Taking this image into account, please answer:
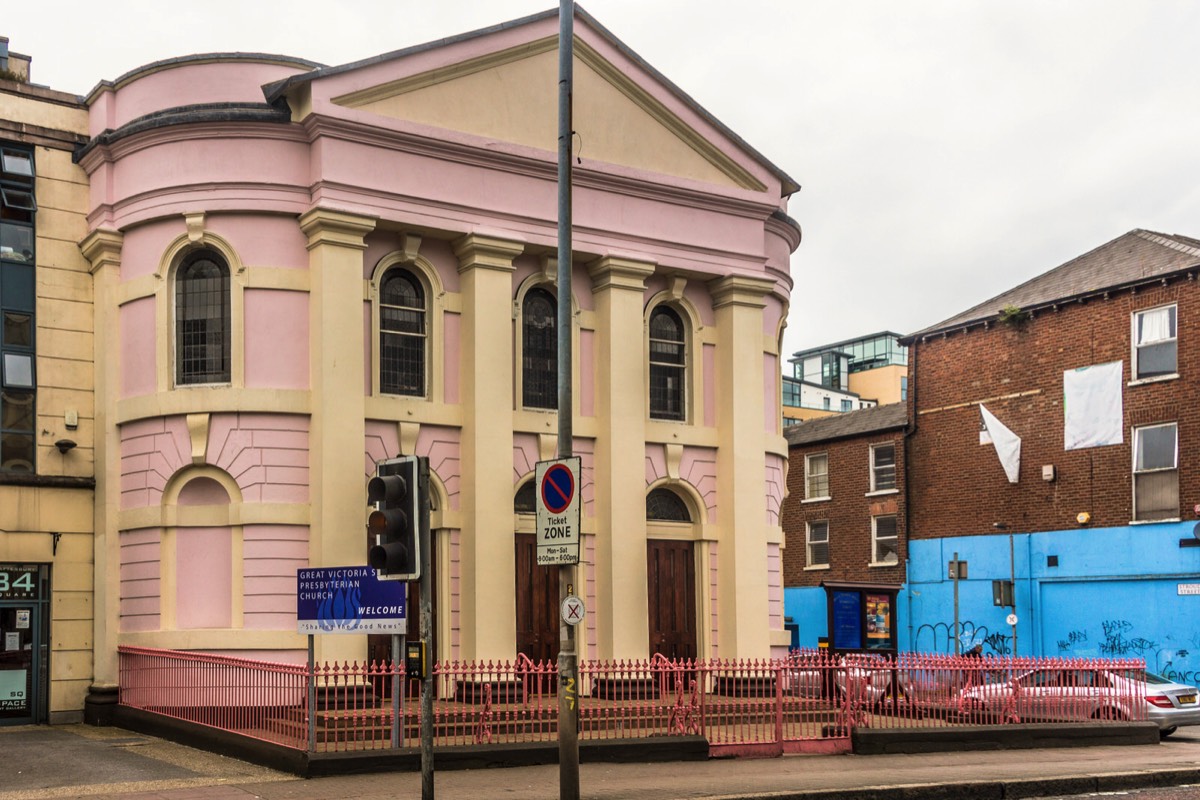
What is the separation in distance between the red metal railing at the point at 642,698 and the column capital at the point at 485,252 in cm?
613

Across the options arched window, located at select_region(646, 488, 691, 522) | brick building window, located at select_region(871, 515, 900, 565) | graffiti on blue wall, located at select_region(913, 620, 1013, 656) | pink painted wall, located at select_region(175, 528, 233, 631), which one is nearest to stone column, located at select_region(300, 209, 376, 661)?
pink painted wall, located at select_region(175, 528, 233, 631)

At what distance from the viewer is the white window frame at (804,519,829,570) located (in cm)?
3969

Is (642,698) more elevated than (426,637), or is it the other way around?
(426,637)

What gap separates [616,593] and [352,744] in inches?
277

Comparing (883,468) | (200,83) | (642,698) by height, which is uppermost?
(200,83)

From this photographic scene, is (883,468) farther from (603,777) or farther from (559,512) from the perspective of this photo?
(559,512)

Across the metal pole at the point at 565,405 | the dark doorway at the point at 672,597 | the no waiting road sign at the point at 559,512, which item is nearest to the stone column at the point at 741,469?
the dark doorway at the point at 672,597

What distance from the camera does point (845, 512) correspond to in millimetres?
→ 39156

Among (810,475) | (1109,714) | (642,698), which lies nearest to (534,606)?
(642,698)

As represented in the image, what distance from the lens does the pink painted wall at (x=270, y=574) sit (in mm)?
19938

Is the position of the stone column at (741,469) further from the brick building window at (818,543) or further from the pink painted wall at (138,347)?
the brick building window at (818,543)

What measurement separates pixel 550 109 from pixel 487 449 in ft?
18.3

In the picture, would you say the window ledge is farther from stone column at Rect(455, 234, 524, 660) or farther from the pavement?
stone column at Rect(455, 234, 524, 660)

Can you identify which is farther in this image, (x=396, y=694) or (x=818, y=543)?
(x=818, y=543)
